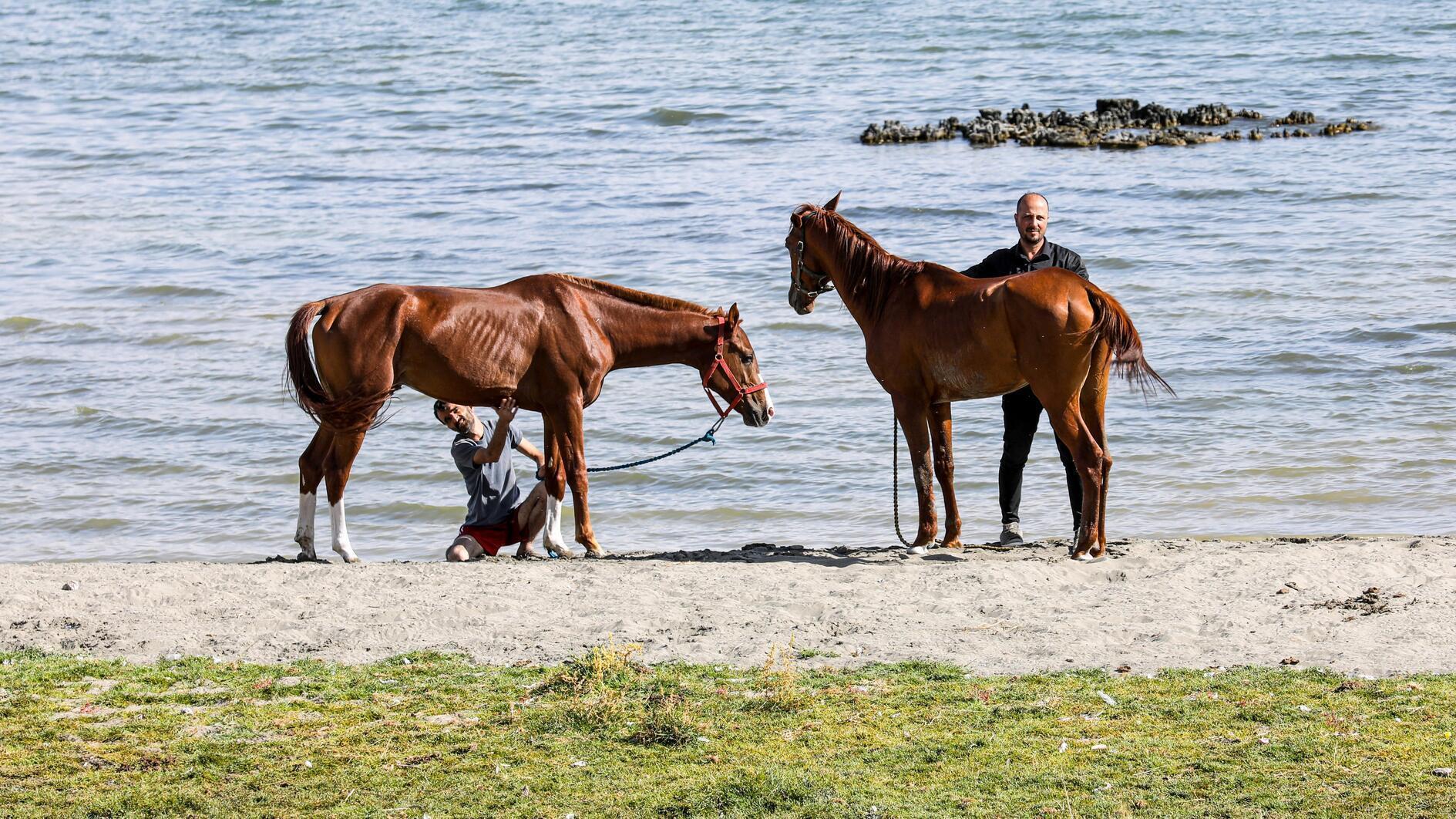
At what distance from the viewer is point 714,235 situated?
1967 centimetres

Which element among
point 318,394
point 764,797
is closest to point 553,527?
point 318,394

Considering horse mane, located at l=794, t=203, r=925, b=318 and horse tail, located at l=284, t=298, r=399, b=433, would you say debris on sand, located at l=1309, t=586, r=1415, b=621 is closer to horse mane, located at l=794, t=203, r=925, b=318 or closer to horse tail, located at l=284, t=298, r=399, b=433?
horse mane, located at l=794, t=203, r=925, b=318

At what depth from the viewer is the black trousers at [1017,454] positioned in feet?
29.2

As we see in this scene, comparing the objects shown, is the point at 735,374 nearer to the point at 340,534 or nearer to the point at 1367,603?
the point at 340,534

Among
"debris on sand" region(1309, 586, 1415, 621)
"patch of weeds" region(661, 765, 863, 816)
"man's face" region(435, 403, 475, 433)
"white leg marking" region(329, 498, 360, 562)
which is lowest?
"debris on sand" region(1309, 586, 1415, 621)

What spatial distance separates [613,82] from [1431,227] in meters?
19.3

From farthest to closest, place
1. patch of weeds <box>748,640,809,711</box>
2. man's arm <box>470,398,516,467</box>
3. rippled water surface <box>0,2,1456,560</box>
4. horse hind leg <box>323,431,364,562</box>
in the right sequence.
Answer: rippled water surface <box>0,2,1456,560</box> → man's arm <box>470,398,516,467</box> → horse hind leg <box>323,431,364,562</box> → patch of weeds <box>748,640,809,711</box>

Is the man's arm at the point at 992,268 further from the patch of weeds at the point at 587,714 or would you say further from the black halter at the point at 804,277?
the patch of weeds at the point at 587,714

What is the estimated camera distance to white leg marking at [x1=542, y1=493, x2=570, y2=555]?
8.59 m

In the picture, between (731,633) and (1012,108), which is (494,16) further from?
(731,633)

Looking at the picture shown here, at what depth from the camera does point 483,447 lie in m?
8.74

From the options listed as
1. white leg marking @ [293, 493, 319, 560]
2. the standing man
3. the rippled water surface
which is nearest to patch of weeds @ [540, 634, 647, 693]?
white leg marking @ [293, 493, 319, 560]

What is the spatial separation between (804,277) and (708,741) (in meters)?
4.12

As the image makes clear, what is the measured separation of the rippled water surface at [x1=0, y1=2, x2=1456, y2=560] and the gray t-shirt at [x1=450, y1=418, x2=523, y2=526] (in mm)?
1549
